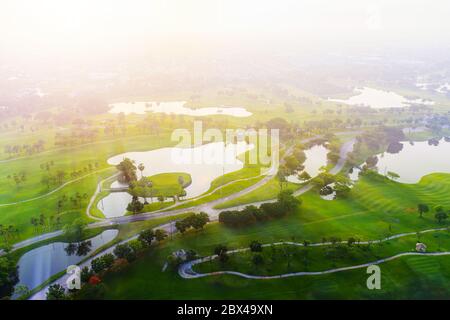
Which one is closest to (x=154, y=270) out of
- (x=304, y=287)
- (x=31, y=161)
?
(x=304, y=287)

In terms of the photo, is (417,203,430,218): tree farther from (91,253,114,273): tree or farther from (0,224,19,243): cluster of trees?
(0,224,19,243): cluster of trees

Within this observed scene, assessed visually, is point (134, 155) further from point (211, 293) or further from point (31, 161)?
point (211, 293)

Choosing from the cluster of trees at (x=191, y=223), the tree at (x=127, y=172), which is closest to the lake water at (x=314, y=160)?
the cluster of trees at (x=191, y=223)

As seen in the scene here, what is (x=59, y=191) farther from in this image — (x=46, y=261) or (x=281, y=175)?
(x=281, y=175)

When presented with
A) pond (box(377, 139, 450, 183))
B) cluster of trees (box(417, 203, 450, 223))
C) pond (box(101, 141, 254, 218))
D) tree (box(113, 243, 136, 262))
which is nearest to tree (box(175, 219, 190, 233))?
tree (box(113, 243, 136, 262))

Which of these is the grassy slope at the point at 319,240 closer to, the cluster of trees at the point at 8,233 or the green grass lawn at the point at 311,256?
the green grass lawn at the point at 311,256

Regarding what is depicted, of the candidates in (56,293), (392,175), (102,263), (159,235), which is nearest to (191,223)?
(159,235)
